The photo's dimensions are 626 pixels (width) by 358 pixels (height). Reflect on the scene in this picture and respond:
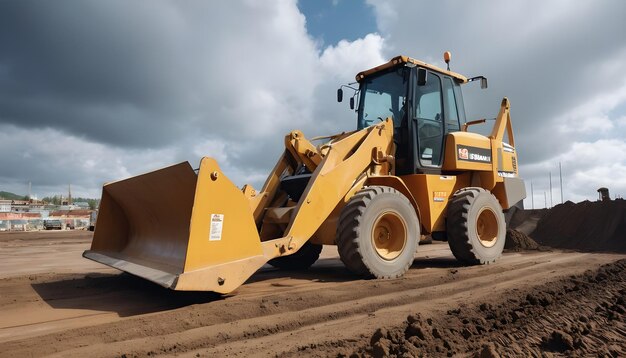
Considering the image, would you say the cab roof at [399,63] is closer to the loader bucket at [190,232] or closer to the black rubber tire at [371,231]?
the black rubber tire at [371,231]

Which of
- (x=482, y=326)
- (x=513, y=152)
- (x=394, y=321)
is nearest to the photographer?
(x=482, y=326)

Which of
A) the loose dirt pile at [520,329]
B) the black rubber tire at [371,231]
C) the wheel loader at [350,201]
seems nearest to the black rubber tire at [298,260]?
the wheel loader at [350,201]

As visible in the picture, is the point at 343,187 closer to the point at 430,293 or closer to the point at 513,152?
the point at 430,293

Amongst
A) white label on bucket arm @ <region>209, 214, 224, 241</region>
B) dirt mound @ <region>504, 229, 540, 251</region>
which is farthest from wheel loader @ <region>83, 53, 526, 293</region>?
dirt mound @ <region>504, 229, 540, 251</region>

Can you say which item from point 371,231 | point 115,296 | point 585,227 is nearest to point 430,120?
point 371,231

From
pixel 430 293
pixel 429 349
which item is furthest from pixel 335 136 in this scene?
pixel 429 349

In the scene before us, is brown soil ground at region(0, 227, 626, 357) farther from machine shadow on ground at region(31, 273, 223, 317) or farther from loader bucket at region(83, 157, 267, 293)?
loader bucket at region(83, 157, 267, 293)

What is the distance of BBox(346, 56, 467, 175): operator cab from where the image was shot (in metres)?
6.83

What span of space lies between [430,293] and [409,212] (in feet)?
4.68

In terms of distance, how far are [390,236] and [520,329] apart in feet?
8.88

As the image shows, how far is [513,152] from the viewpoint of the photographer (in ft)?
29.0

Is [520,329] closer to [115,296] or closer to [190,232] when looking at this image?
[190,232]

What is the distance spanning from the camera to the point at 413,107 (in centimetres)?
684

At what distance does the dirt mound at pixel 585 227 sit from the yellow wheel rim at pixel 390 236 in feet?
26.0
